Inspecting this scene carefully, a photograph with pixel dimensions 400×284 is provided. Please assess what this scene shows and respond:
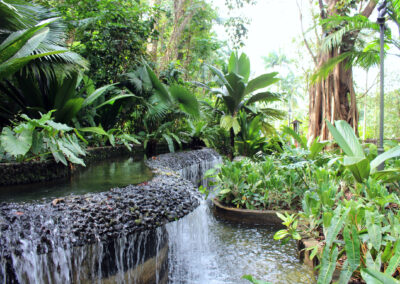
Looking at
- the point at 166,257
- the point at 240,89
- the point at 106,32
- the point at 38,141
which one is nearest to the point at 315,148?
the point at 166,257

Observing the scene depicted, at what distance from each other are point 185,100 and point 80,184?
405 centimetres

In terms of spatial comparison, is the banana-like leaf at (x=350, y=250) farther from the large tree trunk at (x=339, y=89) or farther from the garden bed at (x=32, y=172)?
the large tree trunk at (x=339, y=89)

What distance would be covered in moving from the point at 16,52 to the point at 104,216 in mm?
2410

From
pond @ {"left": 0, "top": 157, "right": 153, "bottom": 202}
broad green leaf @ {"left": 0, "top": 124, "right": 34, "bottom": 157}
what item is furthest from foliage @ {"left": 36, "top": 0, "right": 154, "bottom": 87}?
broad green leaf @ {"left": 0, "top": 124, "right": 34, "bottom": 157}

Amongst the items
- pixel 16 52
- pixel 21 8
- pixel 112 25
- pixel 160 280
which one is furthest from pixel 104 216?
pixel 112 25

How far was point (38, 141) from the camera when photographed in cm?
306

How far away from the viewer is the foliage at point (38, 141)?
2736 mm

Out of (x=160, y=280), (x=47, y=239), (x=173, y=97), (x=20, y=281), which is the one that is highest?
(x=173, y=97)

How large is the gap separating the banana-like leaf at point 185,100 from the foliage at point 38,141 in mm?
3587

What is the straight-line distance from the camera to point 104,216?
2131 millimetres

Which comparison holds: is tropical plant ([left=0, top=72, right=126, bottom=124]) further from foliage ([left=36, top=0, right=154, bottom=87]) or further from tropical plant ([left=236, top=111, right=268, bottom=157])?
tropical plant ([left=236, top=111, right=268, bottom=157])

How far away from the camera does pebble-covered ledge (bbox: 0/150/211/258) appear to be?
6.02 feet

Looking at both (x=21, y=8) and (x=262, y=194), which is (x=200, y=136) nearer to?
(x=262, y=194)

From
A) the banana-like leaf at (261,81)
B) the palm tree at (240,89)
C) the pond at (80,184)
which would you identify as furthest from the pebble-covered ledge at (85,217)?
the banana-like leaf at (261,81)
